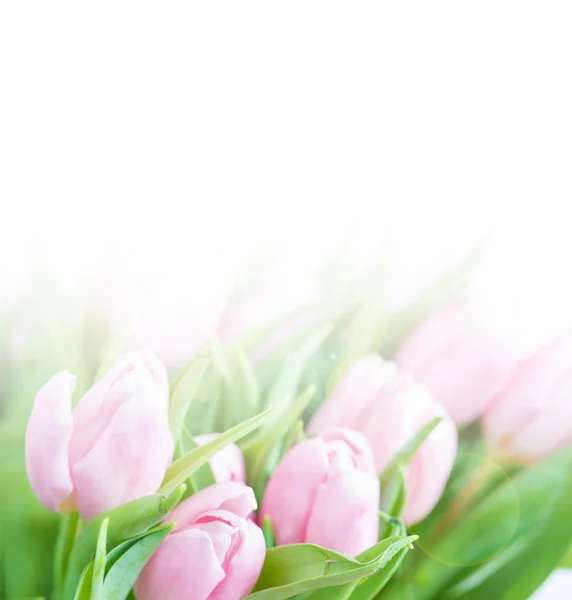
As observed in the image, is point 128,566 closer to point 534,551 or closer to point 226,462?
point 226,462

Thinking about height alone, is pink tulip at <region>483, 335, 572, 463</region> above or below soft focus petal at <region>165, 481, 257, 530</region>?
above

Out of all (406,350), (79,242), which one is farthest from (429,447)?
(79,242)

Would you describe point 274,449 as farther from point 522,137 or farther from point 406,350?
point 522,137

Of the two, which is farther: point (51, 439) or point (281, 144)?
point (281, 144)

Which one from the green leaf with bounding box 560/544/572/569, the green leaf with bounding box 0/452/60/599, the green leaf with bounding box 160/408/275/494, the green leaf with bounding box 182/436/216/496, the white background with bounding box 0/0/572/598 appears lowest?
the green leaf with bounding box 560/544/572/569

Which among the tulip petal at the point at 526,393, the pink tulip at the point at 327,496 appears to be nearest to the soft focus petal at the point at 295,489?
the pink tulip at the point at 327,496

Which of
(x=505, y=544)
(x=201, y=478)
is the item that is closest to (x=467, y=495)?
(x=505, y=544)

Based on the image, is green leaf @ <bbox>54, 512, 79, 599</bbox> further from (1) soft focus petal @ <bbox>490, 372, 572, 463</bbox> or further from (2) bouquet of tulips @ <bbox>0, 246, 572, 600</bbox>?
(1) soft focus petal @ <bbox>490, 372, 572, 463</bbox>

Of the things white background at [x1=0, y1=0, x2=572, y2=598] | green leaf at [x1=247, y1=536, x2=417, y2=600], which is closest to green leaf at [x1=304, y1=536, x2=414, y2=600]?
green leaf at [x1=247, y1=536, x2=417, y2=600]
